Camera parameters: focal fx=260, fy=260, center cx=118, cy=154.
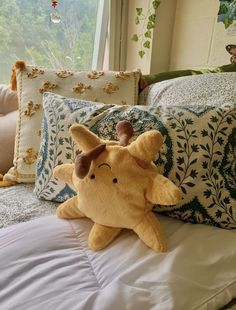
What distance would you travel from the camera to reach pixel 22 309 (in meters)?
0.41

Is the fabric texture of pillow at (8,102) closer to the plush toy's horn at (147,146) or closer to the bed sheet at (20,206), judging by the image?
the bed sheet at (20,206)

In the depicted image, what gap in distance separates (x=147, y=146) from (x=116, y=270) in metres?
0.23

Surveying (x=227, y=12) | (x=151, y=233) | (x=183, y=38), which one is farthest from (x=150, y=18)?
(x=151, y=233)

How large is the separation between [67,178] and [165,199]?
26 cm

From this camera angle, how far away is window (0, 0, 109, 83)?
1345 mm

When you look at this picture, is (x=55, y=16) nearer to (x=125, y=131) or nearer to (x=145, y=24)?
(x=145, y=24)

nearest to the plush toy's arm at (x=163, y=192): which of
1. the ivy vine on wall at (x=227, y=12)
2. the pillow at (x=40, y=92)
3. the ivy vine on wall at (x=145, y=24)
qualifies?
the pillow at (x=40, y=92)

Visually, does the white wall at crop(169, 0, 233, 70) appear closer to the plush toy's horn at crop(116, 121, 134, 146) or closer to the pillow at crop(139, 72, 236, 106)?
the pillow at crop(139, 72, 236, 106)

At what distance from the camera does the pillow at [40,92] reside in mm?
872

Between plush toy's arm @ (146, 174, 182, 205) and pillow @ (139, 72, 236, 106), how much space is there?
345 millimetres

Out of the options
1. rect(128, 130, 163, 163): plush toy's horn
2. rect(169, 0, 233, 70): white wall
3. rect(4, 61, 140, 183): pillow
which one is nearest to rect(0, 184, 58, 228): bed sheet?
rect(4, 61, 140, 183): pillow

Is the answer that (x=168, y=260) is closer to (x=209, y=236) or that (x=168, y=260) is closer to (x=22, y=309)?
(x=209, y=236)

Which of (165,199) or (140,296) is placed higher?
(165,199)

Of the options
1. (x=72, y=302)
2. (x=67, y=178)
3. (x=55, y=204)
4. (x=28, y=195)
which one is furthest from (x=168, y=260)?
(x=28, y=195)
